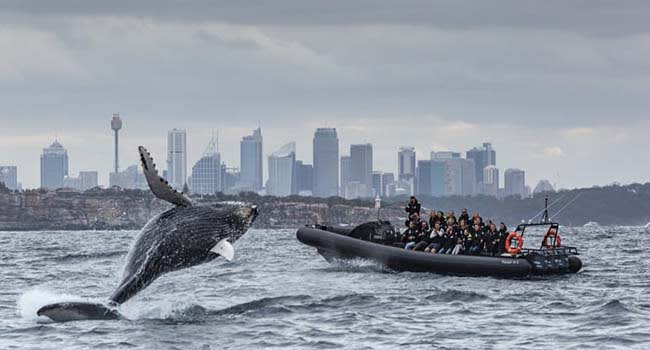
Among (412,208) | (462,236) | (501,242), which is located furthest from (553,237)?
(412,208)

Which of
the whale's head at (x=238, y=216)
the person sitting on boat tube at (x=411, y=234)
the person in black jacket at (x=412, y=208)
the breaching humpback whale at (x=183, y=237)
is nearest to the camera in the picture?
the breaching humpback whale at (x=183, y=237)

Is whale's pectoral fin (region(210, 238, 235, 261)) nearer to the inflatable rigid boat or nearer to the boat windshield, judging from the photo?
the inflatable rigid boat

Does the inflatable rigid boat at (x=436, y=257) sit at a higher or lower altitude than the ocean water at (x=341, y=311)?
higher

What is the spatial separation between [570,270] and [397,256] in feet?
17.2

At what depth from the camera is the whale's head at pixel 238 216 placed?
22.6 m

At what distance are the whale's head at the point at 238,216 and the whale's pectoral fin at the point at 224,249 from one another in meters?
0.38

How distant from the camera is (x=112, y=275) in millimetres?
40438

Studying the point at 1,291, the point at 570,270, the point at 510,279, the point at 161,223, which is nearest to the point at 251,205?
the point at 161,223

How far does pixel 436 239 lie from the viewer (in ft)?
127

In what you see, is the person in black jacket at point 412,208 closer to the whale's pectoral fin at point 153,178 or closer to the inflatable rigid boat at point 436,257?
the inflatable rigid boat at point 436,257

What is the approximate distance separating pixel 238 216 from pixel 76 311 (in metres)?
3.75

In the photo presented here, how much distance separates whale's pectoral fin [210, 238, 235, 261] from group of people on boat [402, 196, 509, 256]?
16.0 meters

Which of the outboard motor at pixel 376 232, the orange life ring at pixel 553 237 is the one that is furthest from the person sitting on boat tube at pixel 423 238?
the orange life ring at pixel 553 237

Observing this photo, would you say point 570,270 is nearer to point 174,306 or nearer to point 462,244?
point 462,244
